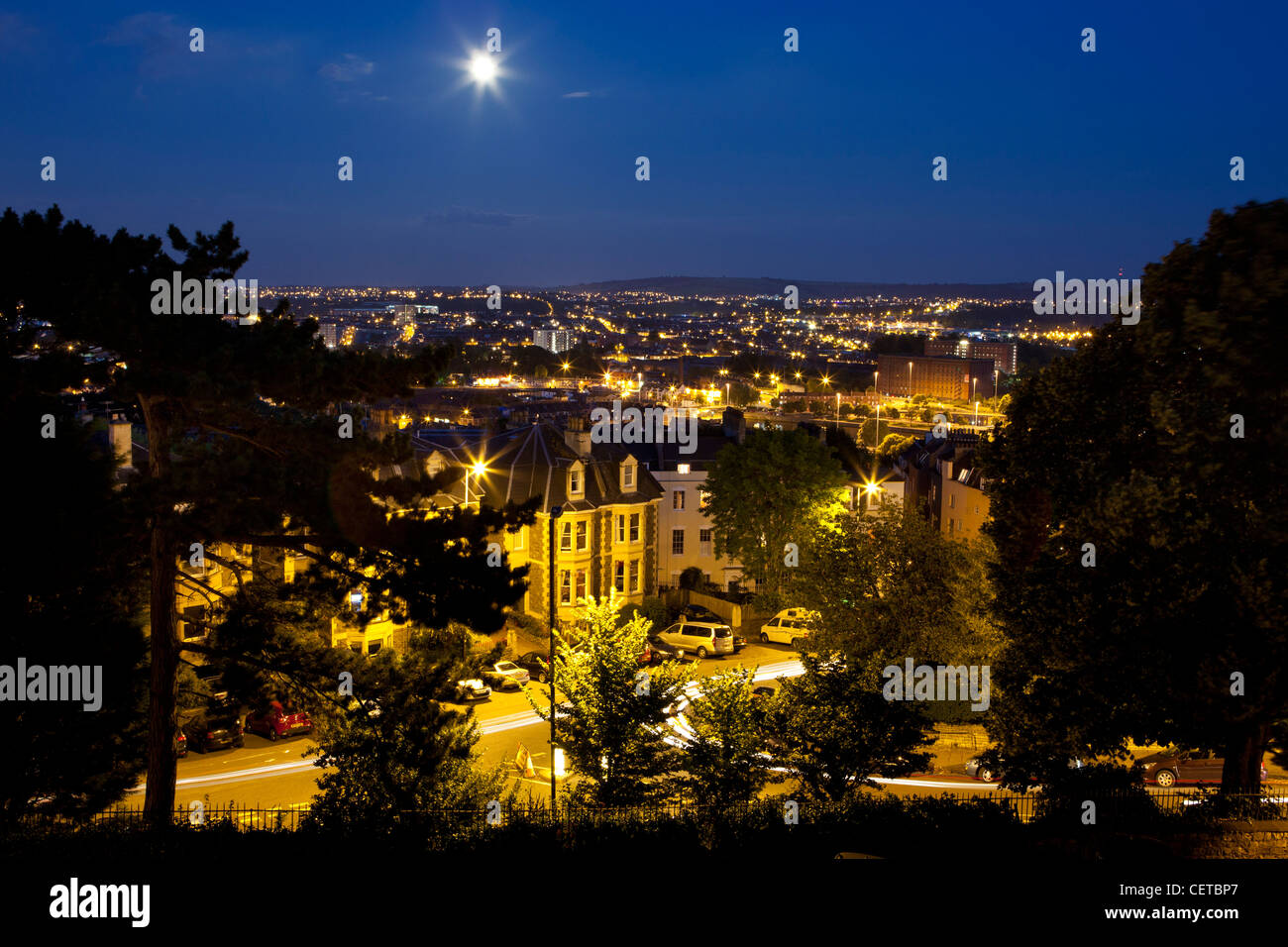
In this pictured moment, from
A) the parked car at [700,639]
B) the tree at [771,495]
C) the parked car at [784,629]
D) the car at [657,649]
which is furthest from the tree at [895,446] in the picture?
the car at [657,649]

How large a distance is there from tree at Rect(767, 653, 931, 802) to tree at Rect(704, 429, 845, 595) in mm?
19738

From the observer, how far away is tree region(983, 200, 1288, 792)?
1555 centimetres

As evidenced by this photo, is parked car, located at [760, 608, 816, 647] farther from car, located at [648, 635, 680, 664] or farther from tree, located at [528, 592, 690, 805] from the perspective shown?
tree, located at [528, 592, 690, 805]

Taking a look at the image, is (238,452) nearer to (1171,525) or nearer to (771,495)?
(1171,525)

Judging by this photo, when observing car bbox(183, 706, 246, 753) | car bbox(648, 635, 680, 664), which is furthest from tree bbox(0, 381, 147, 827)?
car bbox(648, 635, 680, 664)

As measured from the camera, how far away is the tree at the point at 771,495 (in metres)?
41.7

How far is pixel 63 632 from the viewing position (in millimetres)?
16344

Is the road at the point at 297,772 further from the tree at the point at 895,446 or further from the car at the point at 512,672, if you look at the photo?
the tree at the point at 895,446

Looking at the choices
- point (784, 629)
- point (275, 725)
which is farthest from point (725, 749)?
point (784, 629)

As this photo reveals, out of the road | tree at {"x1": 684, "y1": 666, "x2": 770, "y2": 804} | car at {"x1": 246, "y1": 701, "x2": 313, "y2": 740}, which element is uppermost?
tree at {"x1": 684, "y1": 666, "x2": 770, "y2": 804}

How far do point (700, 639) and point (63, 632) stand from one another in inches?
1023
